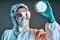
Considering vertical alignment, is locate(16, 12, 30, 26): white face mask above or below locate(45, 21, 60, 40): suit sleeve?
above

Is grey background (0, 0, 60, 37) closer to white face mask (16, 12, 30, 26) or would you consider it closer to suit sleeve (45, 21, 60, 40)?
white face mask (16, 12, 30, 26)

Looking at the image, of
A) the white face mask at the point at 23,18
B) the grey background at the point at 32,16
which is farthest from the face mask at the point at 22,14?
the grey background at the point at 32,16

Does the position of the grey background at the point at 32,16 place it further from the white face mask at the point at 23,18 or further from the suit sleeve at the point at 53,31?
the suit sleeve at the point at 53,31

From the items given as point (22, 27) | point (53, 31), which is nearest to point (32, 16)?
point (22, 27)

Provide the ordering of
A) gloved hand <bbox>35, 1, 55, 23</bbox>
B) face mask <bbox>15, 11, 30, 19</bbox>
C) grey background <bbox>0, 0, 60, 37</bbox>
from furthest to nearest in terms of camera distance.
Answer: grey background <bbox>0, 0, 60, 37</bbox>
face mask <bbox>15, 11, 30, 19</bbox>
gloved hand <bbox>35, 1, 55, 23</bbox>

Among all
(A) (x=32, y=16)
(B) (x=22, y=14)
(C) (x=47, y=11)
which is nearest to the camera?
(C) (x=47, y=11)

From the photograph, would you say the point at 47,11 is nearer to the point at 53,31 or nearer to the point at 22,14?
the point at 53,31

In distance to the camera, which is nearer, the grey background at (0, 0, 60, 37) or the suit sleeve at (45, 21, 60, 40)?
the suit sleeve at (45, 21, 60, 40)

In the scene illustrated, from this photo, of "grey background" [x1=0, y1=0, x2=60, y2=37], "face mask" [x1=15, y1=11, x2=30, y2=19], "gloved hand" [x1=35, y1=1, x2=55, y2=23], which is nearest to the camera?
"gloved hand" [x1=35, y1=1, x2=55, y2=23]

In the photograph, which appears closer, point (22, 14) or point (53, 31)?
point (53, 31)

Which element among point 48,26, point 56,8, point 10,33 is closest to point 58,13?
point 56,8

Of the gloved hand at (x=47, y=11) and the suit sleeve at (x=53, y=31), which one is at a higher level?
the gloved hand at (x=47, y=11)

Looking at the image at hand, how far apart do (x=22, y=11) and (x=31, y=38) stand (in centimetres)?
21

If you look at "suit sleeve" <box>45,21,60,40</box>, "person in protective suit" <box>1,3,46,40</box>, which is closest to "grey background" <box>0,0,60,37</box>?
"person in protective suit" <box>1,3,46,40</box>
